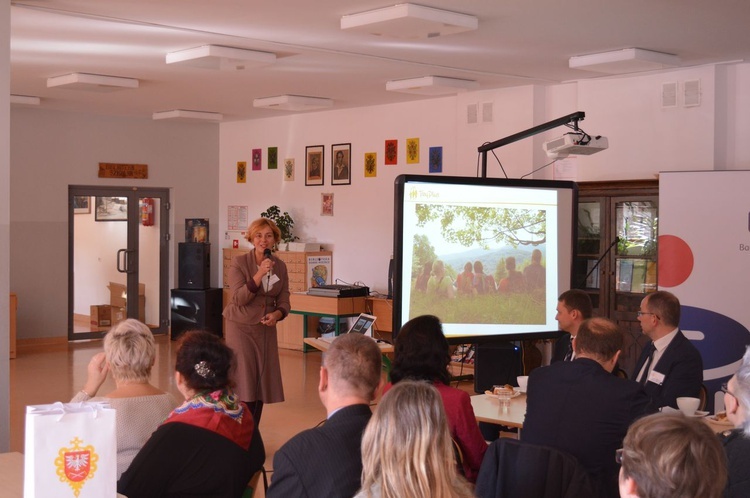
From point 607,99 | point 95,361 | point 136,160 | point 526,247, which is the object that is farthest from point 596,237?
point 136,160

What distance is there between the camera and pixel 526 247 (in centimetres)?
598

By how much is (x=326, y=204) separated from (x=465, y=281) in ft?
20.8

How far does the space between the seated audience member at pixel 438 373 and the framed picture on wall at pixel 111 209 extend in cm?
991

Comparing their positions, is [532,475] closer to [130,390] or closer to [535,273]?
[130,390]

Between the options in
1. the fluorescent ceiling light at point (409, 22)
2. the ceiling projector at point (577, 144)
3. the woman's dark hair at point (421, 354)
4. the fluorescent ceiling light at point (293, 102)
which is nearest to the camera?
the woman's dark hair at point (421, 354)

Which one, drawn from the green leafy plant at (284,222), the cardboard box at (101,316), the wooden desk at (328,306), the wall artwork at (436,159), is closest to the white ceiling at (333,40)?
the wall artwork at (436,159)

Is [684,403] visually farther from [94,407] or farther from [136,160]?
[136,160]

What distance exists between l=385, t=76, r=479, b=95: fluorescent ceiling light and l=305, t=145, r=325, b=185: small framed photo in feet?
8.72

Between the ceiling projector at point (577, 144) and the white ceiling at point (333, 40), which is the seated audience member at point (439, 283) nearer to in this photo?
the ceiling projector at point (577, 144)

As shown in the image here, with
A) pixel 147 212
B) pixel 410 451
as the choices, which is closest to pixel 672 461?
pixel 410 451

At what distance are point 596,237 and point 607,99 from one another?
1378 mm

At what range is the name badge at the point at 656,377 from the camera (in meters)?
4.86

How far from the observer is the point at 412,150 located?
10.8 m

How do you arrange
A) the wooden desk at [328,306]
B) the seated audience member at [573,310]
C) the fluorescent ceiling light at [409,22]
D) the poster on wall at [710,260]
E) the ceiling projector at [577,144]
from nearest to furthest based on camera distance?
the seated audience member at [573,310] < the fluorescent ceiling light at [409,22] < the ceiling projector at [577,144] < the poster on wall at [710,260] < the wooden desk at [328,306]
